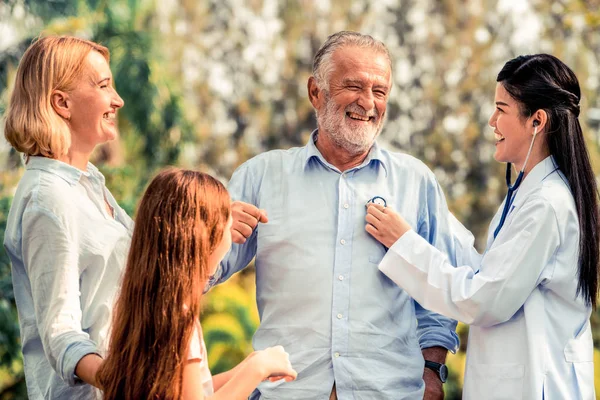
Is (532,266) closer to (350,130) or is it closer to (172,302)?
(350,130)

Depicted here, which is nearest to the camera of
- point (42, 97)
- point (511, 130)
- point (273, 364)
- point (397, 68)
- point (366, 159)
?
point (273, 364)

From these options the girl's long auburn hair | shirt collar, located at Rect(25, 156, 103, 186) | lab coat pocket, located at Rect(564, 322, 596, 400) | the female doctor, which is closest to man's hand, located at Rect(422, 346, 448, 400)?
the female doctor

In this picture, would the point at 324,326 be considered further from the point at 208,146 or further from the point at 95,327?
the point at 208,146

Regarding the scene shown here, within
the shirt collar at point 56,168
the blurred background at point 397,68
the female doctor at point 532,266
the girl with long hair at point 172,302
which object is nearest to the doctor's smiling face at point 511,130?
the female doctor at point 532,266

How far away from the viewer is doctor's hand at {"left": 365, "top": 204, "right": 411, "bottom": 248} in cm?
373

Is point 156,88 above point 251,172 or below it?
above

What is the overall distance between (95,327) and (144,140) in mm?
7580

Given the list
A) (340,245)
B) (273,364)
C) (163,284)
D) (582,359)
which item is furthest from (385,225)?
(163,284)

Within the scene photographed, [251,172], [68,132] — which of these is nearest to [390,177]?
[251,172]

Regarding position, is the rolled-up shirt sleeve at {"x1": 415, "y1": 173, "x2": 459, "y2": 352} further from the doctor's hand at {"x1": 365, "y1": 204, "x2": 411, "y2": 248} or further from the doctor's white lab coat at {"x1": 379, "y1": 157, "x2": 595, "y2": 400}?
the doctor's white lab coat at {"x1": 379, "y1": 157, "x2": 595, "y2": 400}

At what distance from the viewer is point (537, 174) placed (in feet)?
11.6

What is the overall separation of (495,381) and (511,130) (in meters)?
0.90

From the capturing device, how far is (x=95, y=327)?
3113 millimetres

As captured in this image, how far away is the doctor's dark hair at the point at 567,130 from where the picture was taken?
11.2 ft
